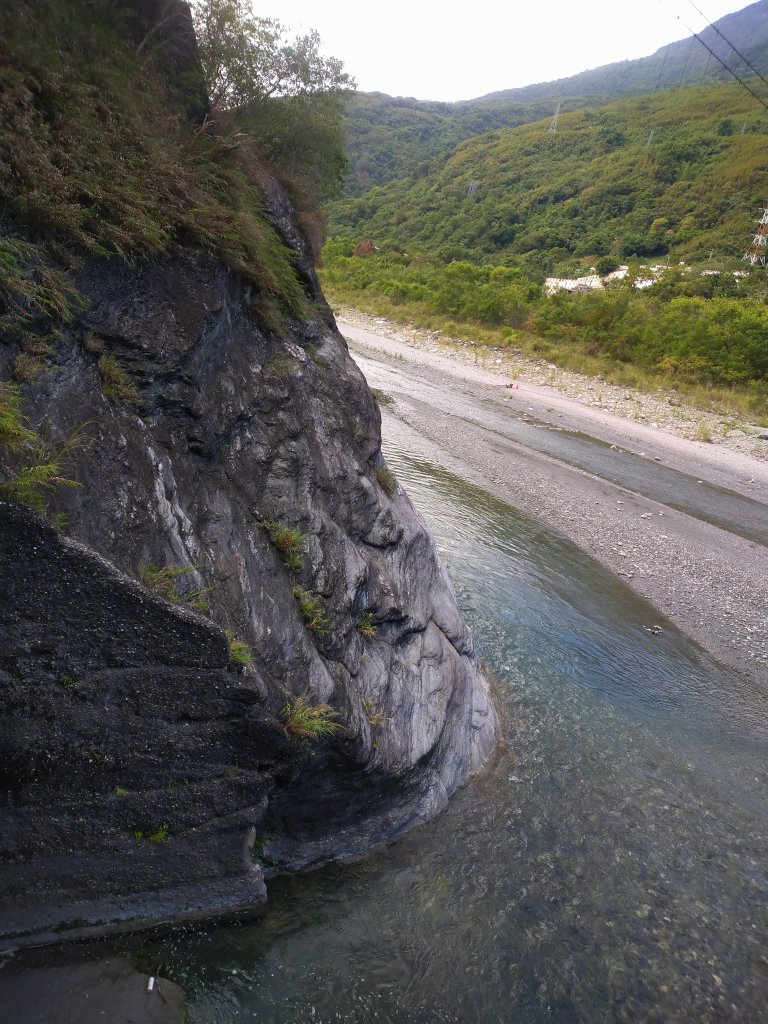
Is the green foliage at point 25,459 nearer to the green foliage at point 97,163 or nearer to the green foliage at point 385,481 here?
the green foliage at point 97,163

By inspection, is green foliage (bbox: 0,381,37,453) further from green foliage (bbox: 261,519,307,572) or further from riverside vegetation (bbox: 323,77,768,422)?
riverside vegetation (bbox: 323,77,768,422)

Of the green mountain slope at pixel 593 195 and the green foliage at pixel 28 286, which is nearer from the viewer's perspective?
the green foliage at pixel 28 286

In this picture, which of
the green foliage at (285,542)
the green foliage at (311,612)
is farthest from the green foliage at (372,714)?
the green foliage at (285,542)

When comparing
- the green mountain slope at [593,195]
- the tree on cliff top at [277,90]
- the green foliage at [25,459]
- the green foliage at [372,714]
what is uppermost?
the green mountain slope at [593,195]

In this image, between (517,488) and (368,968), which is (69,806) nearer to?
(368,968)

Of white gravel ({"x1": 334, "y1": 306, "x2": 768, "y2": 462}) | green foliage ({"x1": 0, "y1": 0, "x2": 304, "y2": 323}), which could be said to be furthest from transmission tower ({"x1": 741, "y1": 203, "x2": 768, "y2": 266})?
green foliage ({"x1": 0, "y1": 0, "x2": 304, "y2": 323})

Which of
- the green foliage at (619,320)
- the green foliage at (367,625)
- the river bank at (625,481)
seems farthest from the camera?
the green foliage at (619,320)

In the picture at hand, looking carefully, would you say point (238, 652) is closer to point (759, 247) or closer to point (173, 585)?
point (173, 585)
